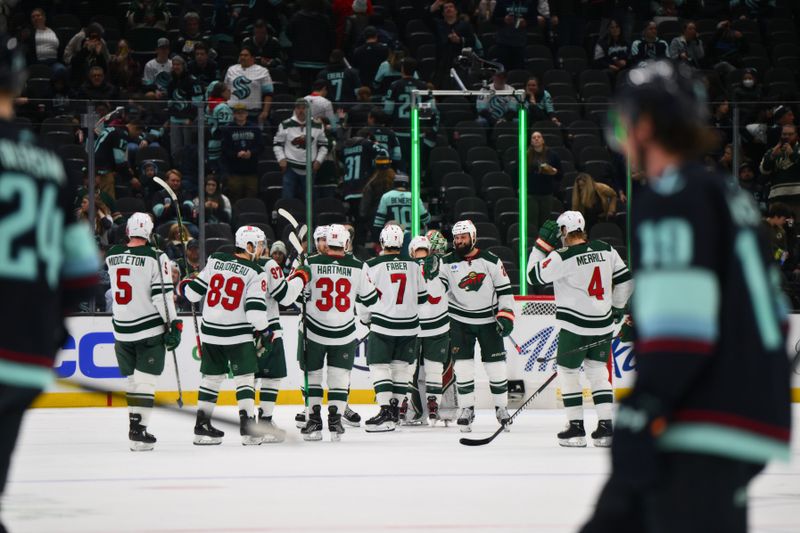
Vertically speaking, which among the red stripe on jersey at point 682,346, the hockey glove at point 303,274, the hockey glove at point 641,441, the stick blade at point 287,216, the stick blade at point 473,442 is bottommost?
the stick blade at point 473,442

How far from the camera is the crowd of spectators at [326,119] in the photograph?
1115cm

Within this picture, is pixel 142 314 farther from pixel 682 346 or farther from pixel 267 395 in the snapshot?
pixel 682 346

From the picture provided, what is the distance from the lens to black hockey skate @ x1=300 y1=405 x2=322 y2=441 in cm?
951

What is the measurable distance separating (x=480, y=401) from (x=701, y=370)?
394 inches

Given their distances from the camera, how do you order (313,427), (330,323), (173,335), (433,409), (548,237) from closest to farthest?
(173,335) < (548,237) < (313,427) < (330,323) < (433,409)

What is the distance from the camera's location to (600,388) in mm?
9023

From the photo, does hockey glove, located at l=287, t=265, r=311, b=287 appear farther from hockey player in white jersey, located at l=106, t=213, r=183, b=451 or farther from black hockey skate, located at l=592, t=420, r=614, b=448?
black hockey skate, located at l=592, t=420, r=614, b=448

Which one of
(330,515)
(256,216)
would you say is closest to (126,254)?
(256,216)

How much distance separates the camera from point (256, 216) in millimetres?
11414

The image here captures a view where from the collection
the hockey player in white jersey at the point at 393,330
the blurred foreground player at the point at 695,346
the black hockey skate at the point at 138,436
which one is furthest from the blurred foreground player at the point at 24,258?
the hockey player in white jersey at the point at 393,330

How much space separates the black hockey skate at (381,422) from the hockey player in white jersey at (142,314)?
1886 mm

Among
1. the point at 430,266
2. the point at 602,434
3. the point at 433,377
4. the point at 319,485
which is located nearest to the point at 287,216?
the point at 430,266

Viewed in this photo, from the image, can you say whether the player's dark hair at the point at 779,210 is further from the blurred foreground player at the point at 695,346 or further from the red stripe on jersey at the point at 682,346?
the red stripe on jersey at the point at 682,346

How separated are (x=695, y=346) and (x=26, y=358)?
1408 millimetres
